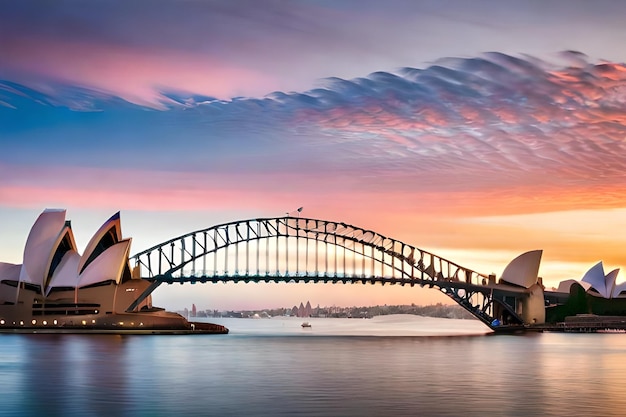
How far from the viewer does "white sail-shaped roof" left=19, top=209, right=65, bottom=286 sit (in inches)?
5468

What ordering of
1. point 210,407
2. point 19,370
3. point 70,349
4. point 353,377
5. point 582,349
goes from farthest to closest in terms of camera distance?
point 582,349
point 70,349
point 19,370
point 353,377
point 210,407

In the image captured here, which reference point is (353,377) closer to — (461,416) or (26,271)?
(461,416)

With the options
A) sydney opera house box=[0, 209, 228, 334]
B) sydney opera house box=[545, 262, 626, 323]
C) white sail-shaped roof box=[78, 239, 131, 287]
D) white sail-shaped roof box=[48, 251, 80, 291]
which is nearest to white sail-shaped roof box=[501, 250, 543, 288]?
sydney opera house box=[545, 262, 626, 323]

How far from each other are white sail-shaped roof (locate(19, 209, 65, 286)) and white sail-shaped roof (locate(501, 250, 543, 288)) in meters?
85.0

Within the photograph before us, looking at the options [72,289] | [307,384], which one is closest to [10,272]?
[72,289]

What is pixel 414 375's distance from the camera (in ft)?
222

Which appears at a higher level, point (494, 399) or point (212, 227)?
point (212, 227)

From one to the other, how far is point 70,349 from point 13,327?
52.0 m

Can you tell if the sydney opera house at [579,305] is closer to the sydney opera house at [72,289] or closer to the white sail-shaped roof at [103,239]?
the sydney opera house at [72,289]

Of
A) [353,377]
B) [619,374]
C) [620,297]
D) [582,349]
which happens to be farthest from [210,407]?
[620,297]

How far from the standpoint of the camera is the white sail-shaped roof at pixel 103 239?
468 feet

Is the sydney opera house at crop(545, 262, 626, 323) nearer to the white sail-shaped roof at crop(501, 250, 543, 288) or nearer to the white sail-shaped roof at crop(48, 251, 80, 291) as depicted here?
the white sail-shaped roof at crop(501, 250, 543, 288)

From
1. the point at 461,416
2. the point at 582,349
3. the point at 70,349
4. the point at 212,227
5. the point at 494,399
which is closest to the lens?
the point at 461,416

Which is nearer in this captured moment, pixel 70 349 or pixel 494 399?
pixel 494 399
